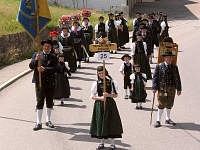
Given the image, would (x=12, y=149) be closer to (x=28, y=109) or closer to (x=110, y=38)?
(x=28, y=109)

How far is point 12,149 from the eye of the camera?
9.90m

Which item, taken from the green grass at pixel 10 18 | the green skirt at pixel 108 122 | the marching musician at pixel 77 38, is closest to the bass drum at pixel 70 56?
the marching musician at pixel 77 38

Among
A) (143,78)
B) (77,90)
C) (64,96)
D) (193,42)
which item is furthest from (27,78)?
(193,42)

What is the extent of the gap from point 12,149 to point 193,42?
64.1 ft

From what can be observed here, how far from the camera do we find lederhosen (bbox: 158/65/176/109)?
37.2 feet

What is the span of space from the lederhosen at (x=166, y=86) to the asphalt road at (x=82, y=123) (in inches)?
20.9

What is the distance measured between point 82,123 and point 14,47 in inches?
402

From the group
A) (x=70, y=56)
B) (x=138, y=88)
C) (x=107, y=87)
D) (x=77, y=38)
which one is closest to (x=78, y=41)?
(x=77, y=38)

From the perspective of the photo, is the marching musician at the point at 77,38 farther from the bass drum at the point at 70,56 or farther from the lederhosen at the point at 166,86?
the lederhosen at the point at 166,86

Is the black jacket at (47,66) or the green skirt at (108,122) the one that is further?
the black jacket at (47,66)

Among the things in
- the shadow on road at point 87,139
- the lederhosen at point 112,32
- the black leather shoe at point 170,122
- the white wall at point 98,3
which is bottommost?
the shadow on road at point 87,139

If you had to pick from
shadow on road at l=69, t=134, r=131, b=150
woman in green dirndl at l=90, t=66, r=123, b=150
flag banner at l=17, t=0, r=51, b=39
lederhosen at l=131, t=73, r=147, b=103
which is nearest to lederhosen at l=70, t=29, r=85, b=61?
lederhosen at l=131, t=73, r=147, b=103

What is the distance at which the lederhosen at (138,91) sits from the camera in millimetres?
13031

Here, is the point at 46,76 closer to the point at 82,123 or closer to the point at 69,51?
the point at 82,123
